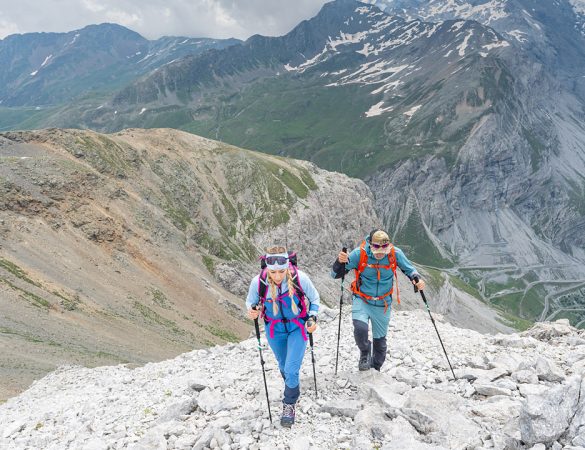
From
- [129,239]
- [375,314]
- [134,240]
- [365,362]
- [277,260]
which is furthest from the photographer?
[134,240]

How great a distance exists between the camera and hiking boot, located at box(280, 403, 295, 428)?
10.3 metres

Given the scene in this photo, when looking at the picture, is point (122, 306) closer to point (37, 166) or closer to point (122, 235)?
point (122, 235)

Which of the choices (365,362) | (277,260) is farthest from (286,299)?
(365,362)

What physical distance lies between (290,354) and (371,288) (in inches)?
136

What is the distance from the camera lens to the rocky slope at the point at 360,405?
348 inches

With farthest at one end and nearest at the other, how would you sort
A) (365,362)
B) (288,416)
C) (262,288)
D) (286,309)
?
(365,362), (262,288), (286,309), (288,416)

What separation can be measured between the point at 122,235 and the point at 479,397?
6407 centimetres

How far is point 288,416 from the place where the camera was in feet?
34.0

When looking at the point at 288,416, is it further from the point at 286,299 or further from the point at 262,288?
the point at 262,288

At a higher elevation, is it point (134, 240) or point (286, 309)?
point (286, 309)

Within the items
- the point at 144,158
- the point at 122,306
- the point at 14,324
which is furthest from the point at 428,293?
the point at 14,324

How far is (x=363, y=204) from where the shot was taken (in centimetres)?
13750

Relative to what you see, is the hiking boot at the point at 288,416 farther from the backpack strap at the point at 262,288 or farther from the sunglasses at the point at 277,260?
the sunglasses at the point at 277,260

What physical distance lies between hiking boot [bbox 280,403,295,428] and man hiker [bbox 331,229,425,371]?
3.12 m
